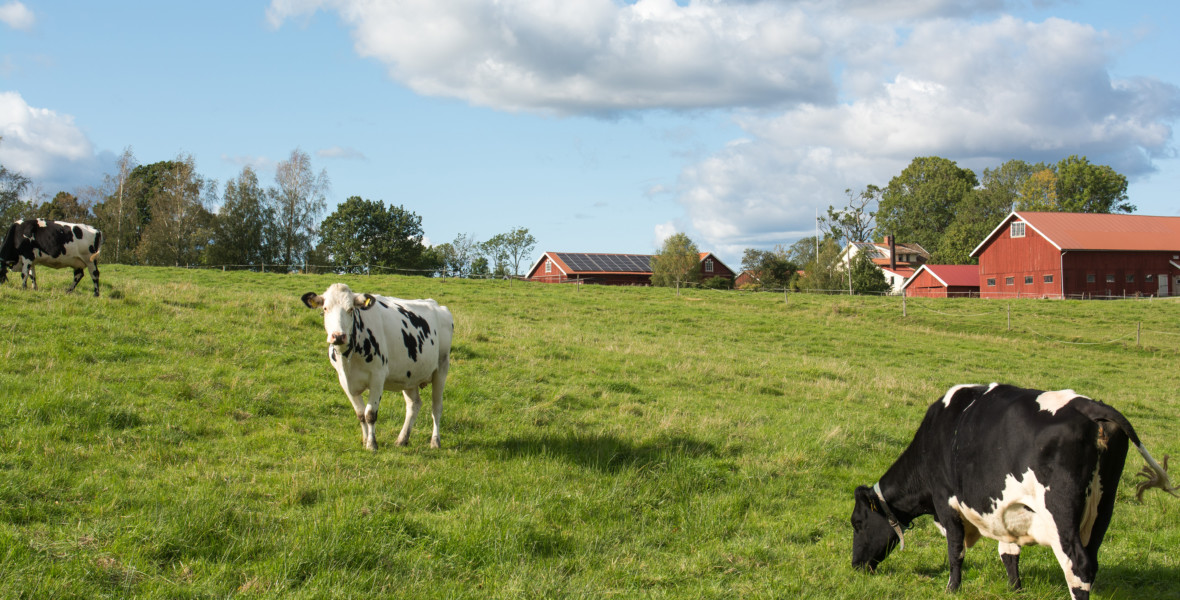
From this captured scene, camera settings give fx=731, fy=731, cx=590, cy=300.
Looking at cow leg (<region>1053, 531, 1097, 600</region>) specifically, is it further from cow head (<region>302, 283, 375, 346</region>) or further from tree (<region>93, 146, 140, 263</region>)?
tree (<region>93, 146, 140, 263</region>)

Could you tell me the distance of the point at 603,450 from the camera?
8.73 meters

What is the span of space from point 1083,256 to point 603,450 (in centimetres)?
5804

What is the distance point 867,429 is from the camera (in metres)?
10.8

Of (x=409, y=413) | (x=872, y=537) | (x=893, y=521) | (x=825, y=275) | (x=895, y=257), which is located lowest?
(x=872, y=537)

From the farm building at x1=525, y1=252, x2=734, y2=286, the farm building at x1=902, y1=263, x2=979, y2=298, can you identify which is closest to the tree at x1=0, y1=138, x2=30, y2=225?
the farm building at x1=525, y1=252, x2=734, y2=286

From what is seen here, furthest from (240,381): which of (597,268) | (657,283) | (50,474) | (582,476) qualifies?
(597,268)

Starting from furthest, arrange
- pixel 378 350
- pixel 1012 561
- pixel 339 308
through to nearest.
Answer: pixel 378 350 → pixel 339 308 → pixel 1012 561

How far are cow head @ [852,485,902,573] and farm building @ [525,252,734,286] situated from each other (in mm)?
69666

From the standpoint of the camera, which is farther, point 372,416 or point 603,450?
point 603,450

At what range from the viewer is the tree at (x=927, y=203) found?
100 metres

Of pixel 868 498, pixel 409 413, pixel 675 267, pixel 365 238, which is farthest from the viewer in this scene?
pixel 365 238

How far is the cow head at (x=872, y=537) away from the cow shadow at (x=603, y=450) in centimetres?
254

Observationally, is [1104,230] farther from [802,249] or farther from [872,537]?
[872,537]

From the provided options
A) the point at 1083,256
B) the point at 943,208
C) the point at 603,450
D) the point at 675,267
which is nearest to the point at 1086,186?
the point at 943,208
